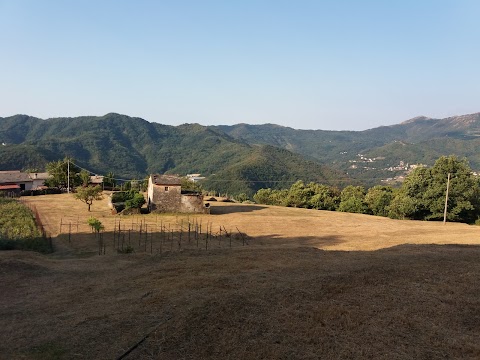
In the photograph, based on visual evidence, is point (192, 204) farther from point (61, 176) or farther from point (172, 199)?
point (61, 176)

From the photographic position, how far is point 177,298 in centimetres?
1346

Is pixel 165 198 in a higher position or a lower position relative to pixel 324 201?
higher

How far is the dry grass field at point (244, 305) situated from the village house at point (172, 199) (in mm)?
22846

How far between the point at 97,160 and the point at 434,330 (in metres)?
196

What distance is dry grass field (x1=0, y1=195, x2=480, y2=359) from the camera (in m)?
9.99

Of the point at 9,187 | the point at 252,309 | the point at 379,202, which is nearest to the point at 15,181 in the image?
the point at 9,187

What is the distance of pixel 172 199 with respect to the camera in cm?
4647

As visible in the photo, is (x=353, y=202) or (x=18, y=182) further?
(x=18, y=182)

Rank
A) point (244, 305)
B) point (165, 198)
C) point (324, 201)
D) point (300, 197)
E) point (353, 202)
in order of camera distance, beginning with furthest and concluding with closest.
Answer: point (300, 197), point (324, 201), point (353, 202), point (165, 198), point (244, 305)

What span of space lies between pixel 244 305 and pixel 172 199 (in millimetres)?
35121

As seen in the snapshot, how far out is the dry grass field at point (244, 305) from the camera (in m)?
9.99

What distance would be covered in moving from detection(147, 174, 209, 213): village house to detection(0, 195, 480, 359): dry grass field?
22.8m

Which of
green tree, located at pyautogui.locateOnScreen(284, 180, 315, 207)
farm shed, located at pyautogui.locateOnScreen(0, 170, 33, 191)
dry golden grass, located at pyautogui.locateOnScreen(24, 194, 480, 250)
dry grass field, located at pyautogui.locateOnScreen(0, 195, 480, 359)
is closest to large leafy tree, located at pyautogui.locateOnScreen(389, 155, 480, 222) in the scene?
dry golden grass, located at pyautogui.locateOnScreen(24, 194, 480, 250)

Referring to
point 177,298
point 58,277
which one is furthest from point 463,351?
point 58,277
